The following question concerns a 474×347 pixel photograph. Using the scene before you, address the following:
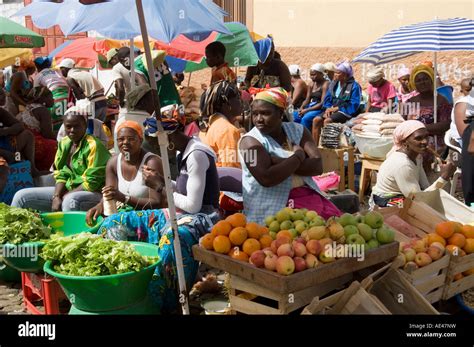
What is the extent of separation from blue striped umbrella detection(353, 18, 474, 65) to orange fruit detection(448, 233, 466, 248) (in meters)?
3.01

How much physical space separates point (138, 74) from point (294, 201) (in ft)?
12.5

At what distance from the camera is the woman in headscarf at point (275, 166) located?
4.49 m

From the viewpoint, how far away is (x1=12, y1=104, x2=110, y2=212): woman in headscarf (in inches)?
219

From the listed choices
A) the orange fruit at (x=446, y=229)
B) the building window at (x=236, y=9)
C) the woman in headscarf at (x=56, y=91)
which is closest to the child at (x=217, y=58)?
the woman in headscarf at (x=56, y=91)

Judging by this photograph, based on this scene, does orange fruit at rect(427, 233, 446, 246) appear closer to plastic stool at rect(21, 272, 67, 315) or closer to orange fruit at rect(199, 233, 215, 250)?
orange fruit at rect(199, 233, 215, 250)

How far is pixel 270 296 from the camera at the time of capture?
11.4 feet

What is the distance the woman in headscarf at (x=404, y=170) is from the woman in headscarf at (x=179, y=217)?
172 centimetres

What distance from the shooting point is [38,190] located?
5992mm

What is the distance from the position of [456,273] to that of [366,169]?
3.83 meters

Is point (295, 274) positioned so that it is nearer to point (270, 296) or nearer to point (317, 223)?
point (270, 296)

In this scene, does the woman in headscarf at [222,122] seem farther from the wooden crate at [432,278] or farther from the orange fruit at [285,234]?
the wooden crate at [432,278]

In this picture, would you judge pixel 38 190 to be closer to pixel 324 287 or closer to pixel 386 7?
pixel 324 287

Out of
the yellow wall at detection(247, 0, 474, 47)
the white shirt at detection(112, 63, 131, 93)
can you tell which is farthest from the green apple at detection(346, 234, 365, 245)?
the yellow wall at detection(247, 0, 474, 47)

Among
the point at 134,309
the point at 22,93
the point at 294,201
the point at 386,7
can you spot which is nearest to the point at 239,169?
the point at 294,201
